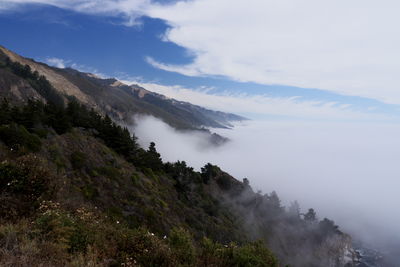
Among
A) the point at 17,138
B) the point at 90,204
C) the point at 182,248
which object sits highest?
the point at 17,138

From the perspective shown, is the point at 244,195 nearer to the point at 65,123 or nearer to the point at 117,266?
the point at 65,123

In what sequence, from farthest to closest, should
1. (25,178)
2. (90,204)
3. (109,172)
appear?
(109,172)
(90,204)
(25,178)

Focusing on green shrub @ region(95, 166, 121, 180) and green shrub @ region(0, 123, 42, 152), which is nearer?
green shrub @ region(0, 123, 42, 152)

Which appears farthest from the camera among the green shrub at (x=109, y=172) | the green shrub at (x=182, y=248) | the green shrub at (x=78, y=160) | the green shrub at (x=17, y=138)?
the green shrub at (x=109, y=172)

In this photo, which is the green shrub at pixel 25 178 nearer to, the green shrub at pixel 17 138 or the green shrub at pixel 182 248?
the green shrub at pixel 182 248

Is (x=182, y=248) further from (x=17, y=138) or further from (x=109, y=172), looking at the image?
(x=109, y=172)

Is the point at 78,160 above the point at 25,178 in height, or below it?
below

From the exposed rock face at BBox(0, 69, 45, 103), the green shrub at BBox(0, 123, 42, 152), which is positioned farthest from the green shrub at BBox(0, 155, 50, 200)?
the exposed rock face at BBox(0, 69, 45, 103)

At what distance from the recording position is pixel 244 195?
97.1m

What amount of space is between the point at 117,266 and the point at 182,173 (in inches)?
2190

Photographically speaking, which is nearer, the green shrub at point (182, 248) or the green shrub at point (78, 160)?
the green shrub at point (182, 248)

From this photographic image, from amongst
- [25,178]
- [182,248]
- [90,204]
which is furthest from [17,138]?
[182,248]

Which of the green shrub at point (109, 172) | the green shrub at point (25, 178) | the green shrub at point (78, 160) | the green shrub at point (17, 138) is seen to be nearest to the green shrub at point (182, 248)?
the green shrub at point (25, 178)

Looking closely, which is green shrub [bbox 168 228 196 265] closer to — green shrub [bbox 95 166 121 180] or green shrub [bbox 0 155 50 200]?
green shrub [bbox 0 155 50 200]
